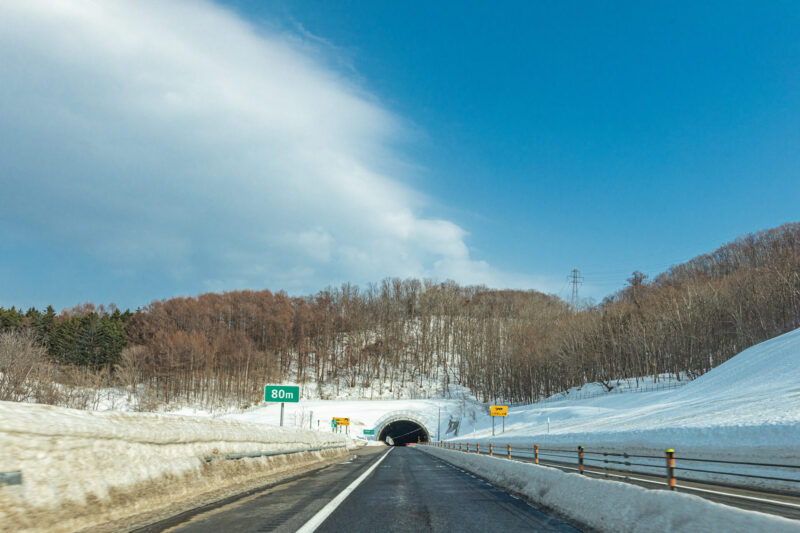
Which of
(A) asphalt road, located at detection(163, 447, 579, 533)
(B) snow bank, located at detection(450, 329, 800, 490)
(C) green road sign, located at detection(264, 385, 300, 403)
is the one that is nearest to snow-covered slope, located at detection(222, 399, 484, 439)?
(B) snow bank, located at detection(450, 329, 800, 490)

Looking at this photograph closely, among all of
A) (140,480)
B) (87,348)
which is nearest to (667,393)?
(140,480)

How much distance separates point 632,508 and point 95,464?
633cm

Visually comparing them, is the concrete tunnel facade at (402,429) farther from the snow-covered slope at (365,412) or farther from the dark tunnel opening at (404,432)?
the snow-covered slope at (365,412)

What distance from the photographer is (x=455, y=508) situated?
8.97 m

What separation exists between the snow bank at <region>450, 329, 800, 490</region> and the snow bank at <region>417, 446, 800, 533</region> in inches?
425

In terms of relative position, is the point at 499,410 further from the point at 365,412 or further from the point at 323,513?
the point at 323,513

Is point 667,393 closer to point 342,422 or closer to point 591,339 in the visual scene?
point 591,339

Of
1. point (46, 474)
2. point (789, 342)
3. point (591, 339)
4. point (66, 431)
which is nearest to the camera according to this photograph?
point (46, 474)

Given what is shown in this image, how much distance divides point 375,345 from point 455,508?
128 metres

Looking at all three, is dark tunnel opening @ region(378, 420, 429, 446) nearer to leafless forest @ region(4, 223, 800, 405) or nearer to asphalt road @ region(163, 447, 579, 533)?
leafless forest @ region(4, 223, 800, 405)

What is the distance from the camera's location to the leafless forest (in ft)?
263

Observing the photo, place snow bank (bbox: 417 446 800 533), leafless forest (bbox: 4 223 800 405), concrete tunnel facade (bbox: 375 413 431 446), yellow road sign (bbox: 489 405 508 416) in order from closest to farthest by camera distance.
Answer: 1. snow bank (bbox: 417 446 800 533)
2. yellow road sign (bbox: 489 405 508 416)
3. leafless forest (bbox: 4 223 800 405)
4. concrete tunnel facade (bbox: 375 413 431 446)

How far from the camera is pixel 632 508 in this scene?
6.15m

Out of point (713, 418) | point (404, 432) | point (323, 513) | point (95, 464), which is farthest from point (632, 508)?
point (404, 432)
